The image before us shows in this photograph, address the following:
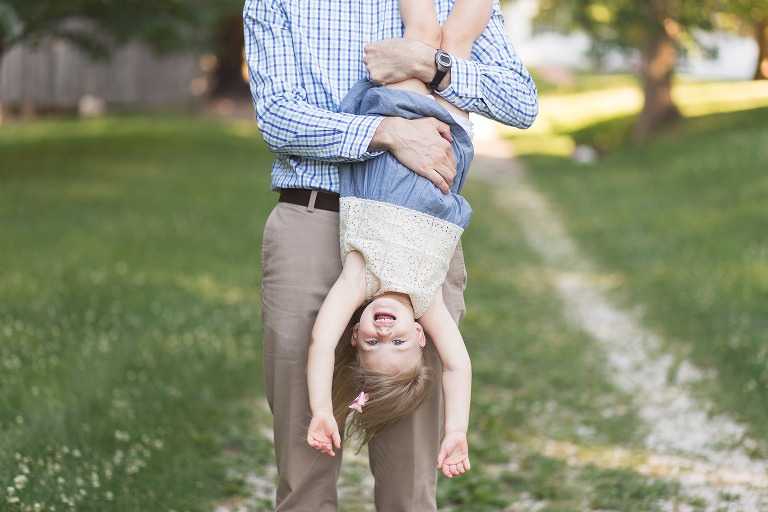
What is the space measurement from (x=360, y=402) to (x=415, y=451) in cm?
33

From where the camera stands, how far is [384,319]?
2.52 meters

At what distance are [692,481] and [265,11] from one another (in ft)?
10.1

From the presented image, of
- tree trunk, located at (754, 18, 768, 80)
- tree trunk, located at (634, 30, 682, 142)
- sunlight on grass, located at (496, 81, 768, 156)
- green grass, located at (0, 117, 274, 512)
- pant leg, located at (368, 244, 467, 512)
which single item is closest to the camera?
pant leg, located at (368, 244, 467, 512)

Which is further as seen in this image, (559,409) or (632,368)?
(632,368)

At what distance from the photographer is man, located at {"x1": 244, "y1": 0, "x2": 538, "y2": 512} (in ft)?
8.24

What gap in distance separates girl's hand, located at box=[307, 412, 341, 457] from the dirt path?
224cm

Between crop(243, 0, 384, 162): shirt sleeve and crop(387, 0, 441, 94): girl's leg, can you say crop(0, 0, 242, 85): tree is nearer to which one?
crop(243, 0, 384, 162): shirt sleeve

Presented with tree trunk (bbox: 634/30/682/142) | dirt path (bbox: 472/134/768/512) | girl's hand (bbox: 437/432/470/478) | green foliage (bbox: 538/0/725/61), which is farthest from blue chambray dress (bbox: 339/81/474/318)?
tree trunk (bbox: 634/30/682/142)

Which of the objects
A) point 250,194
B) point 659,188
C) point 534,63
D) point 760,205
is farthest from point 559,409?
point 534,63

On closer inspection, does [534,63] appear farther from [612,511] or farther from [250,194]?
[612,511]

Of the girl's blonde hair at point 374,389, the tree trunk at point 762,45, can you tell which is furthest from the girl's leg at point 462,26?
the tree trunk at point 762,45

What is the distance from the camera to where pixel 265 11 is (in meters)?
2.58

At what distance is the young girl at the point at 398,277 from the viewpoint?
2.51 meters

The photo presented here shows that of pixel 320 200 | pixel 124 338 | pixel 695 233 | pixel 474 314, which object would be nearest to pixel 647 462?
pixel 320 200
